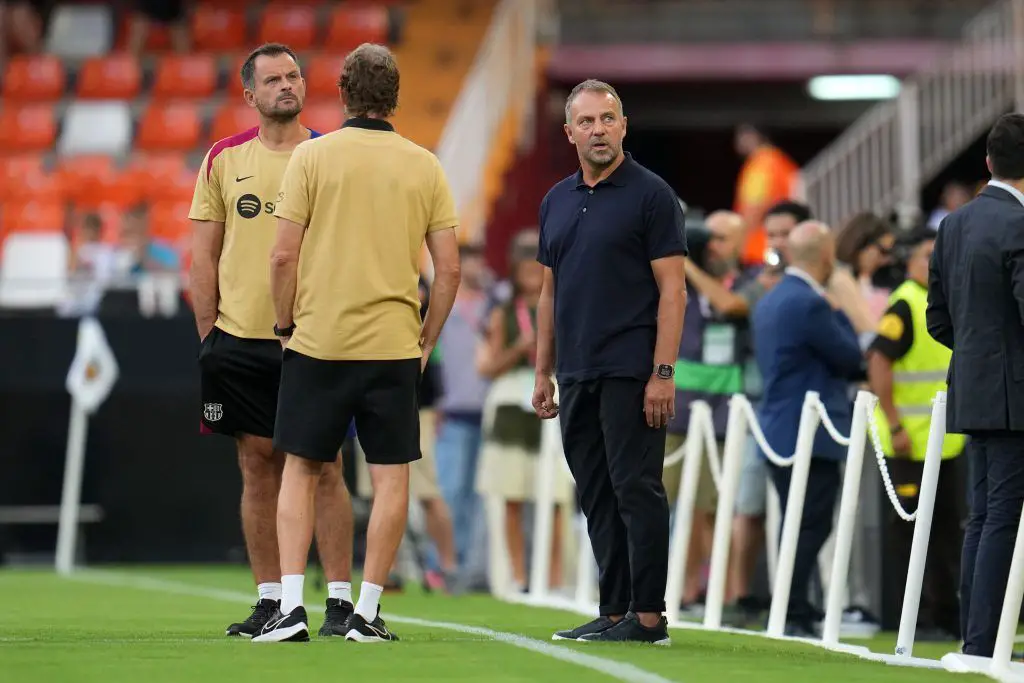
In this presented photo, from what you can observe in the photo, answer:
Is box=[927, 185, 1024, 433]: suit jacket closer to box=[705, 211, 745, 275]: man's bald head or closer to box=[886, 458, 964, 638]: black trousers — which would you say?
box=[886, 458, 964, 638]: black trousers

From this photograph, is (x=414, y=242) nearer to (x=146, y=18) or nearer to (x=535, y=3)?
(x=535, y=3)

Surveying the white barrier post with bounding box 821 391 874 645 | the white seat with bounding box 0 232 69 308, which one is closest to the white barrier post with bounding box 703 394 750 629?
the white barrier post with bounding box 821 391 874 645

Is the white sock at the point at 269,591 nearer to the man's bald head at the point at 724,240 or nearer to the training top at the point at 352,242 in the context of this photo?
the training top at the point at 352,242

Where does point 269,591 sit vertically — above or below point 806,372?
below

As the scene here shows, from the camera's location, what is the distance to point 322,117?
1997cm

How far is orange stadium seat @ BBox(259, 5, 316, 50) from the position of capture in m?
22.6

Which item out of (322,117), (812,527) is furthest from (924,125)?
(812,527)

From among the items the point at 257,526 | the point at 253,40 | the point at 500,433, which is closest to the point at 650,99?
the point at 253,40

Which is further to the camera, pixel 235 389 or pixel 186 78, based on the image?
pixel 186 78

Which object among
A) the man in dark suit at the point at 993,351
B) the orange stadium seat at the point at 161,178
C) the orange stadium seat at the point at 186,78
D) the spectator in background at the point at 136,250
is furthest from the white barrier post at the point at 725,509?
the orange stadium seat at the point at 186,78

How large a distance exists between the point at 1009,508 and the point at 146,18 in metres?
18.3

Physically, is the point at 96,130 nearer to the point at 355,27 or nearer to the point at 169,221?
the point at 169,221

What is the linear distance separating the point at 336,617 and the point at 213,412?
0.89m

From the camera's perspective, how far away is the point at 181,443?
1416 cm
